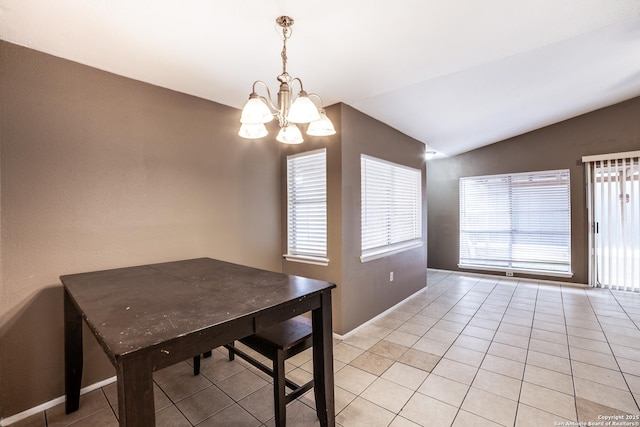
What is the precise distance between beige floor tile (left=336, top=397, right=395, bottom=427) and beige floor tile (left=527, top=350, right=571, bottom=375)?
60.3 inches

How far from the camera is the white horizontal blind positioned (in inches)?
124

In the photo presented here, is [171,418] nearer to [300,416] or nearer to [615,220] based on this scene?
[300,416]

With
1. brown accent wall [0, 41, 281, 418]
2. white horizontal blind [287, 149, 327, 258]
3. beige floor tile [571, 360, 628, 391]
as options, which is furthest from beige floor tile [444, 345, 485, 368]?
brown accent wall [0, 41, 281, 418]

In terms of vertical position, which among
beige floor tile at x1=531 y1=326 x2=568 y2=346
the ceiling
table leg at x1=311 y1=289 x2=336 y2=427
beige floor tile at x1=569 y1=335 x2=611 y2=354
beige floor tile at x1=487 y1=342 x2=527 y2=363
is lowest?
beige floor tile at x1=487 y1=342 x2=527 y2=363

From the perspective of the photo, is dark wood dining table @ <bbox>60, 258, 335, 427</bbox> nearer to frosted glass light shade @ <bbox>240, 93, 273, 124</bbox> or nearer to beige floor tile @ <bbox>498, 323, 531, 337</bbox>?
frosted glass light shade @ <bbox>240, 93, 273, 124</bbox>

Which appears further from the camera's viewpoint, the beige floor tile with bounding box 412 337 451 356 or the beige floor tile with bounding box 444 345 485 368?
the beige floor tile with bounding box 412 337 451 356

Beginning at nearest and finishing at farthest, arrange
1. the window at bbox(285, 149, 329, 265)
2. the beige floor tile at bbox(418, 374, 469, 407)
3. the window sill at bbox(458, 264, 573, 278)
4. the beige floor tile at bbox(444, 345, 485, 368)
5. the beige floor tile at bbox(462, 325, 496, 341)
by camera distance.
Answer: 1. the beige floor tile at bbox(418, 374, 469, 407)
2. the beige floor tile at bbox(444, 345, 485, 368)
3. the beige floor tile at bbox(462, 325, 496, 341)
4. the window at bbox(285, 149, 329, 265)
5. the window sill at bbox(458, 264, 573, 278)

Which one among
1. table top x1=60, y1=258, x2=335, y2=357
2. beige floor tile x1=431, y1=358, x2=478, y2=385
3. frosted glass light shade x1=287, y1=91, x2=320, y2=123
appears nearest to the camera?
table top x1=60, y1=258, x2=335, y2=357

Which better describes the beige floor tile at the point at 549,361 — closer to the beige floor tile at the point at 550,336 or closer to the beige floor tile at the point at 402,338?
the beige floor tile at the point at 550,336

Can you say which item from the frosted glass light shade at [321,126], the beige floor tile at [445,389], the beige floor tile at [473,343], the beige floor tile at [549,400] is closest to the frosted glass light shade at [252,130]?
the frosted glass light shade at [321,126]

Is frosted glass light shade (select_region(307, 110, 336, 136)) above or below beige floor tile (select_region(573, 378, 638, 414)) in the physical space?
above

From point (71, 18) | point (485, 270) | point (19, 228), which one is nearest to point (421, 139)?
point (485, 270)

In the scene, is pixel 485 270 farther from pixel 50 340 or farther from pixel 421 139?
pixel 50 340

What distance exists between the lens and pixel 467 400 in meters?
1.98
